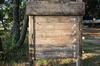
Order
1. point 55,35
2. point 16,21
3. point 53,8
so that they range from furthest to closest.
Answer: point 16,21
point 55,35
point 53,8

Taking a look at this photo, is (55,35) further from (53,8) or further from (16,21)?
(16,21)

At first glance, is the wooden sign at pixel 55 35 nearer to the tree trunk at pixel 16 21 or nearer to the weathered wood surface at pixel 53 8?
the weathered wood surface at pixel 53 8

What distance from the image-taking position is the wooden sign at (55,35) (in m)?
6.71

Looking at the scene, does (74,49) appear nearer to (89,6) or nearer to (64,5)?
(64,5)

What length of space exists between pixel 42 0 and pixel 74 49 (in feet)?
4.13

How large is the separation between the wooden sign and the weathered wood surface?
4.9 inches

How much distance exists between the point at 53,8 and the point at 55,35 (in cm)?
57

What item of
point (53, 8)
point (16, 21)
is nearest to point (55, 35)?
point (53, 8)

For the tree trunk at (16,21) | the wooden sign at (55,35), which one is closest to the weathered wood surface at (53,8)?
the wooden sign at (55,35)

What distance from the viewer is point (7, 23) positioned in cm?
2194

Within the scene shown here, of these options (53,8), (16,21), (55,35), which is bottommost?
(16,21)

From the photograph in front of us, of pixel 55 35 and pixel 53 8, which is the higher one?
pixel 53 8

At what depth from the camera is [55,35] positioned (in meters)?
6.75

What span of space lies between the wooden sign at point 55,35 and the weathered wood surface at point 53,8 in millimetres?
124
